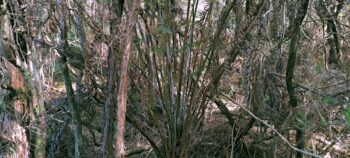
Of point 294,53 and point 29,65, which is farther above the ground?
point 294,53

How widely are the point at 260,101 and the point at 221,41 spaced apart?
0.80 metres

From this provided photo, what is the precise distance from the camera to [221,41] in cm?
402

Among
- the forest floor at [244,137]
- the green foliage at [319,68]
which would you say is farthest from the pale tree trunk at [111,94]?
the green foliage at [319,68]

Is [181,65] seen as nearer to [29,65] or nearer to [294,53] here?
[294,53]

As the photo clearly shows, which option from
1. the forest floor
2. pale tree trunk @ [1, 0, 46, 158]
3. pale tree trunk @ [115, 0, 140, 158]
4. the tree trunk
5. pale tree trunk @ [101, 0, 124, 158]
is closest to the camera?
pale tree trunk @ [115, 0, 140, 158]

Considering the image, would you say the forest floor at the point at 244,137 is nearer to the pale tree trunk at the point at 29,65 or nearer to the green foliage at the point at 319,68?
the green foliage at the point at 319,68

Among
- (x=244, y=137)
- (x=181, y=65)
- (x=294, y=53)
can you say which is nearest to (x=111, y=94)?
(x=181, y=65)

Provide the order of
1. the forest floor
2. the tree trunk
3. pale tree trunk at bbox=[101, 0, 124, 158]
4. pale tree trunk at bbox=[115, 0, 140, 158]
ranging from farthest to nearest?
1. the forest floor
2. the tree trunk
3. pale tree trunk at bbox=[101, 0, 124, 158]
4. pale tree trunk at bbox=[115, 0, 140, 158]

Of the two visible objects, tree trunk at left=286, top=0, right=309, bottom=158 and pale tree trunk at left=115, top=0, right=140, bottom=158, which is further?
tree trunk at left=286, top=0, right=309, bottom=158

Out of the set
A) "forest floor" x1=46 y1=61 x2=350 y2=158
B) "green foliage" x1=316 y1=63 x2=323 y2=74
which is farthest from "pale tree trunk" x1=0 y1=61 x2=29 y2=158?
"green foliage" x1=316 y1=63 x2=323 y2=74

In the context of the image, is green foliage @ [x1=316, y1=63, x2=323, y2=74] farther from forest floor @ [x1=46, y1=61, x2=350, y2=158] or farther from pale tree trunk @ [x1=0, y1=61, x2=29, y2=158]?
pale tree trunk @ [x1=0, y1=61, x2=29, y2=158]

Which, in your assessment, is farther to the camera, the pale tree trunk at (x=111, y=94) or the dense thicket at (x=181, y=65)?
the dense thicket at (x=181, y=65)

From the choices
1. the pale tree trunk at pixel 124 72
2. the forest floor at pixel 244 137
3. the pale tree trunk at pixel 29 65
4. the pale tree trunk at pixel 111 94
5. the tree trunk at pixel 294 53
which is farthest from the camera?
the forest floor at pixel 244 137

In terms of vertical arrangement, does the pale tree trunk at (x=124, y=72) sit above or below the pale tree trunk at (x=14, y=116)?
above
